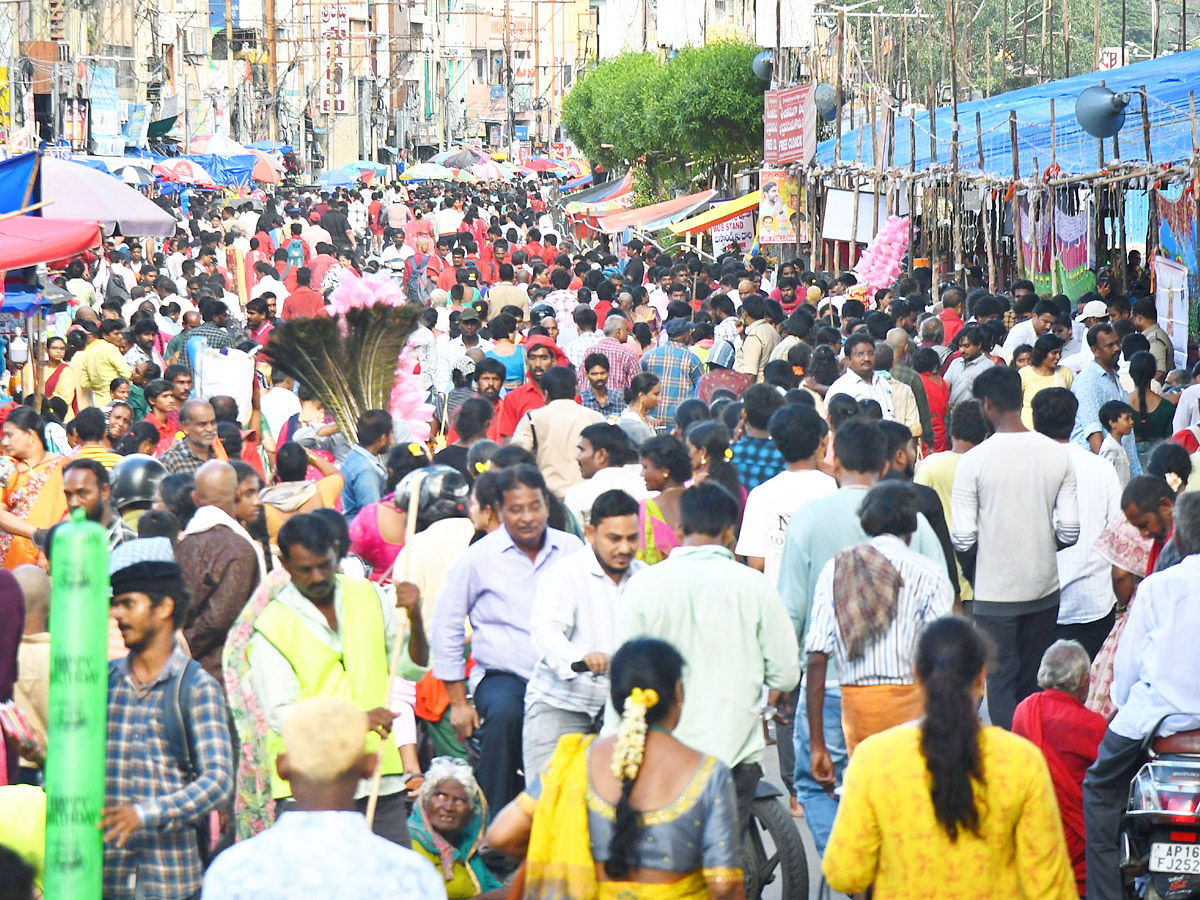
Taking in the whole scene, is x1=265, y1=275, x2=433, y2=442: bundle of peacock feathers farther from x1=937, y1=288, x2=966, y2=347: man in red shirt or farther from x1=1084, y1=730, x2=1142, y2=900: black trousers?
x1=937, y1=288, x2=966, y2=347: man in red shirt

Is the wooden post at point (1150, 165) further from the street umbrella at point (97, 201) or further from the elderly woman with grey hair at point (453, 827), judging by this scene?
the elderly woman with grey hair at point (453, 827)

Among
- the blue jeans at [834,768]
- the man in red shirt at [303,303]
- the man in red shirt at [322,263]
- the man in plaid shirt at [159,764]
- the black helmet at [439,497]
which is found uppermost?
the man in red shirt at [322,263]

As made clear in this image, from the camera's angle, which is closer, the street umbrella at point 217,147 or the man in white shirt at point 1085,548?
the man in white shirt at point 1085,548

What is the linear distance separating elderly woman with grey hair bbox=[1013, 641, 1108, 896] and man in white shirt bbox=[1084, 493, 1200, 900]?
263 mm

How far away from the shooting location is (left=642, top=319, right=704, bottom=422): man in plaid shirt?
10938mm

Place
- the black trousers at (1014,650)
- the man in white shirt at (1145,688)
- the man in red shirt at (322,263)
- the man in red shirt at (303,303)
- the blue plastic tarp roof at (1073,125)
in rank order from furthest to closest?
the man in red shirt at (322,263) < the man in red shirt at (303,303) < the blue plastic tarp roof at (1073,125) < the black trousers at (1014,650) < the man in white shirt at (1145,688)

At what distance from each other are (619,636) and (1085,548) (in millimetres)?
2663

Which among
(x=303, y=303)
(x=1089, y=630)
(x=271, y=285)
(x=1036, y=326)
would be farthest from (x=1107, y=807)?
(x=271, y=285)

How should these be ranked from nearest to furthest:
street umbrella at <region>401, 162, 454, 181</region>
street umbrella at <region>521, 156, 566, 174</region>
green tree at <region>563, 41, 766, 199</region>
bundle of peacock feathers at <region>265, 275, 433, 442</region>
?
1. bundle of peacock feathers at <region>265, 275, 433, 442</region>
2. green tree at <region>563, 41, 766, 199</region>
3. street umbrella at <region>401, 162, 454, 181</region>
4. street umbrella at <region>521, 156, 566, 174</region>

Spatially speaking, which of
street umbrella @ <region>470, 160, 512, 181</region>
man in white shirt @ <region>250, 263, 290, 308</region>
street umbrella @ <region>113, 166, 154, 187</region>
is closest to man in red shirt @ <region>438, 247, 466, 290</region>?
man in white shirt @ <region>250, 263, 290, 308</region>

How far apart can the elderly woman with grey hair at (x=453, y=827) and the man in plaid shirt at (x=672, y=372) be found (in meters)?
5.19

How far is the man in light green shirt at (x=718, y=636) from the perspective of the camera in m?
4.94

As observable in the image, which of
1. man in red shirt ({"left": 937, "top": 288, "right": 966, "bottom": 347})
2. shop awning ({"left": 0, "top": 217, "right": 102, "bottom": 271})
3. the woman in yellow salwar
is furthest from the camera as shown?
man in red shirt ({"left": 937, "top": 288, "right": 966, "bottom": 347})

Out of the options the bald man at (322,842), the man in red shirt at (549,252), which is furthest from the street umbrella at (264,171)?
the bald man at (322,842)
